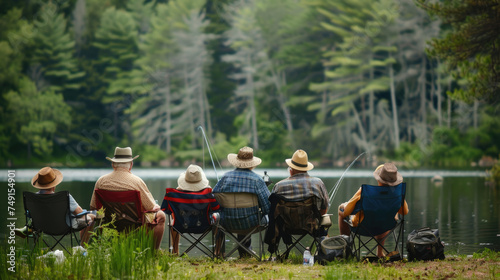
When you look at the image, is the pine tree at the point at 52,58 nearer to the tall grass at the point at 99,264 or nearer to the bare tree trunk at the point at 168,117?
the bare tree trunk at the point at 168,117

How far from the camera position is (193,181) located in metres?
5.79

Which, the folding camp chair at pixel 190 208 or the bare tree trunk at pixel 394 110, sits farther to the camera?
the bare tree trunk at pixel 394 110

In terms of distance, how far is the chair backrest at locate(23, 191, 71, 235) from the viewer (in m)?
5.47

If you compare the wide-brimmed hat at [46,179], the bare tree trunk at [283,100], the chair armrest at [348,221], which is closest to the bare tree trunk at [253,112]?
the bare tree trunk at [283,100]

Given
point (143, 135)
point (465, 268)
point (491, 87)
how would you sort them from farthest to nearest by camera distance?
1. point (143, 135)
2. point (491, 87)
3. point (465, 268)

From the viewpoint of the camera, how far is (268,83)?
41844 millimetres

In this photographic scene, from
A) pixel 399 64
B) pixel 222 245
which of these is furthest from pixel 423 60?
pixel 222 245

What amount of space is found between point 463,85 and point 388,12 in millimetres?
5665

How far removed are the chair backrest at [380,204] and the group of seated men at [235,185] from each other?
79mm

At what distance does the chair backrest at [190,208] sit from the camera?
571cm

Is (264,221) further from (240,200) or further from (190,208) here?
(190,208)

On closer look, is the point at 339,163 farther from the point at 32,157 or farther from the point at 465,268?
the point at 465,268

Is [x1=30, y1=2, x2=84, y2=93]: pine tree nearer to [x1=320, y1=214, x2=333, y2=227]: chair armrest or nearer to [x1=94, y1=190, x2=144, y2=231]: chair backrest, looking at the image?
[x1=94, y1=190, x2=144, y2=231]: chair backrest

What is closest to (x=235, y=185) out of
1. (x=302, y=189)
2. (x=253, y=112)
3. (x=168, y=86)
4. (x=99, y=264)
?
(x=302, y=189)
